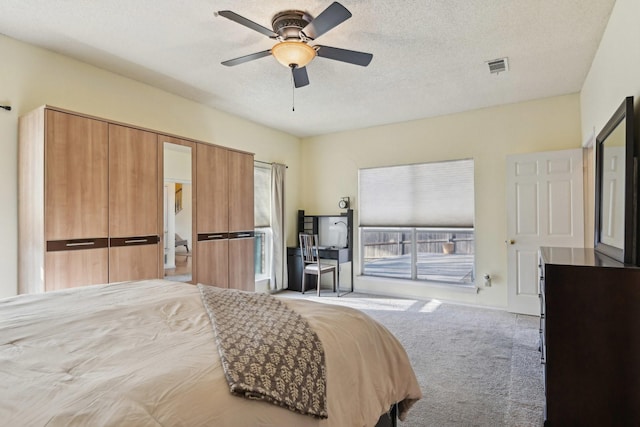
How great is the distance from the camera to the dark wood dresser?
1.73 metres

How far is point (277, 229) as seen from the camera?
18.7 feet

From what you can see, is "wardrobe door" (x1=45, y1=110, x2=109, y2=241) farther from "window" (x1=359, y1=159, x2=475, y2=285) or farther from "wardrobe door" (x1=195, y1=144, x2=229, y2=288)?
"window" (x1=359, y1=159, x2=475, y2=285)

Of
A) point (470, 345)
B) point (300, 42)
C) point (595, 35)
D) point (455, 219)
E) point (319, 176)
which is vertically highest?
point (595, 35)

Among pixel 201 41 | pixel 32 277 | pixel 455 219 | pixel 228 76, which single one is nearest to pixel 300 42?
pixel 201 41

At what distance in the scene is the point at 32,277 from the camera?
2770 mm

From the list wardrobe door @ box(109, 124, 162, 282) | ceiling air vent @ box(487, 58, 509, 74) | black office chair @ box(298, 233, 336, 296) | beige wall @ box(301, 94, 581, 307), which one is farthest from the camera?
black office chair @ box(298, 233, 336, 296)

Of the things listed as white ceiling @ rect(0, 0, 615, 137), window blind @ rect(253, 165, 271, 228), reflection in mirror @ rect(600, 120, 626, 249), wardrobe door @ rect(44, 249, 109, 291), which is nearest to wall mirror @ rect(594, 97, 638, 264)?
reflection in mirror @ rect(600, 120, 626, 249)

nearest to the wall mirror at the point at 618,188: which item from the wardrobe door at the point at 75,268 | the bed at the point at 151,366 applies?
the bed at the point at 151,366

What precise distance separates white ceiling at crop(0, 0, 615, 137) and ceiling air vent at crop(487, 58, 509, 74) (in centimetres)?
6

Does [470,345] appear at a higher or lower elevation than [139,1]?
lower

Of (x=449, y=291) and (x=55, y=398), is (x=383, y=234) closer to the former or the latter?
(x=449, y=291)

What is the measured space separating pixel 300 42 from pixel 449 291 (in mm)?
3978

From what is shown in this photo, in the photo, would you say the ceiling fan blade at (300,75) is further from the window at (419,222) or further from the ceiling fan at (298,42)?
the window at (419,222)

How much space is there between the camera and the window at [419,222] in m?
5.04
